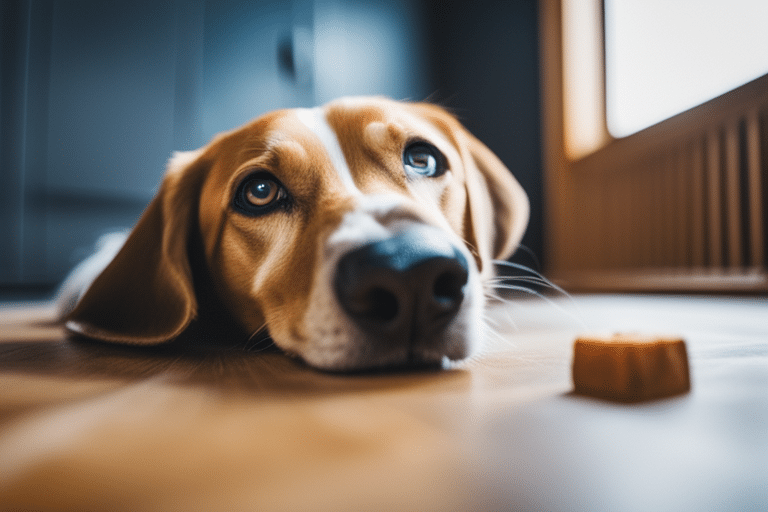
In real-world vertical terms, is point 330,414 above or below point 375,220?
below

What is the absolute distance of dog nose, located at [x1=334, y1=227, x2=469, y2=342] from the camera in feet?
2.75

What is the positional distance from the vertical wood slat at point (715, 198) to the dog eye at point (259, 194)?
3745 millimetres

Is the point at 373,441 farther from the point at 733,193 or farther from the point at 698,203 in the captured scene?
the point at 698,203

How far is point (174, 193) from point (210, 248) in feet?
0.66

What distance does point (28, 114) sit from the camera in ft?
14.0

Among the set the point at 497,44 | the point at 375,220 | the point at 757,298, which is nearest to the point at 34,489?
the point at 375,220

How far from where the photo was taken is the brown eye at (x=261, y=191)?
1.34 m

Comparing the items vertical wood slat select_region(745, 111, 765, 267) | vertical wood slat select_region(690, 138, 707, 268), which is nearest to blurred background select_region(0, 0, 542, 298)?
vertical wood slat select_region(690, 138, 707, 268)

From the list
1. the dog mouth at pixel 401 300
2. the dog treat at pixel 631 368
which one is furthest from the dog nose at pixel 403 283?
the dog treat at pixel 631 368

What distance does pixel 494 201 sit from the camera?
2.12 metres

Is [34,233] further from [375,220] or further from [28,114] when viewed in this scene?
[375,220]

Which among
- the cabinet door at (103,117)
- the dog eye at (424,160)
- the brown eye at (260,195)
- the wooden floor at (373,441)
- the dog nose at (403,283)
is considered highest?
the cabinet door at (103,117)

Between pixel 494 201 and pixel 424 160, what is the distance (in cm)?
69

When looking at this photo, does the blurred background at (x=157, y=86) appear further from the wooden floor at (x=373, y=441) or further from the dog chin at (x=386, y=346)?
the dog chin at (x=386, y=346)
